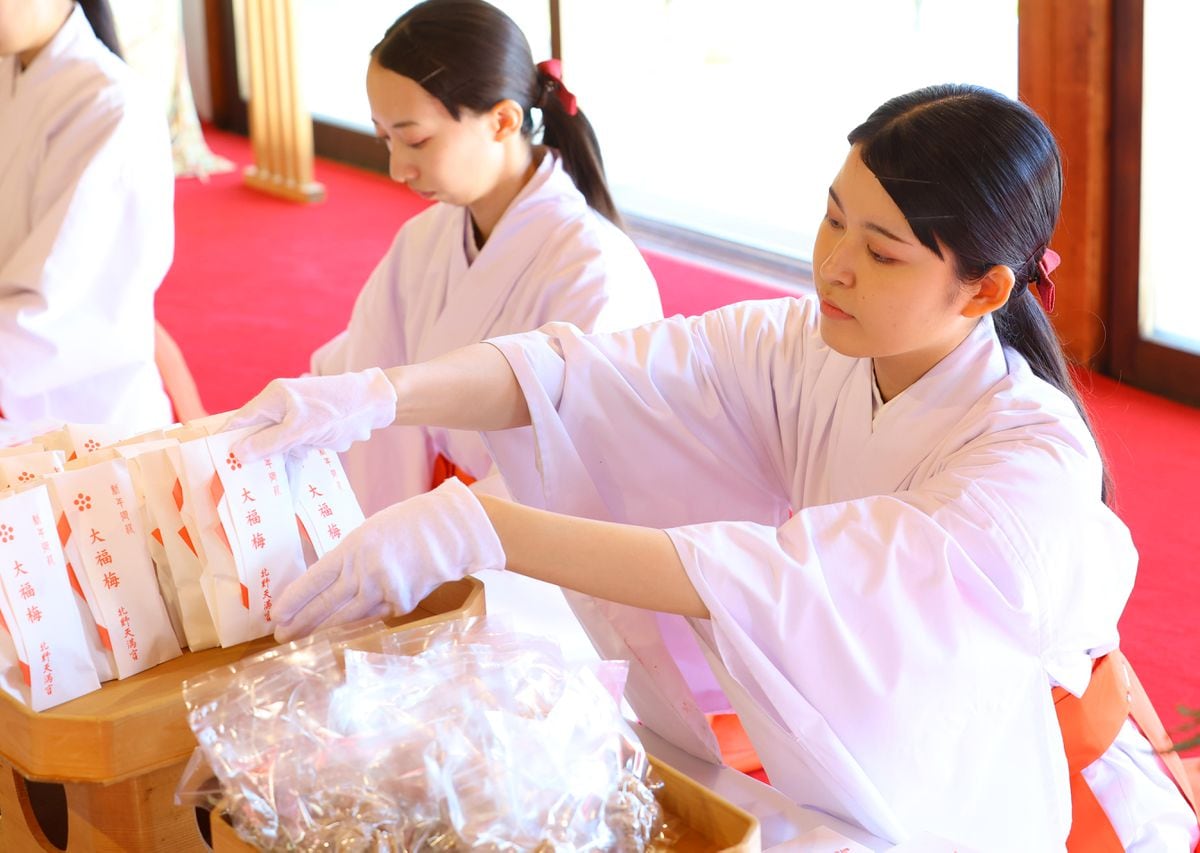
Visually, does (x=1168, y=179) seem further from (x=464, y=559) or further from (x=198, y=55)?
(x=198, y=55)

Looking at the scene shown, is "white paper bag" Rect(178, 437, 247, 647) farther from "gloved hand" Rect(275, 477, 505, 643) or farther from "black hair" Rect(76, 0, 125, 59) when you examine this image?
"black hair" Rect(76, 0, 125, 59)

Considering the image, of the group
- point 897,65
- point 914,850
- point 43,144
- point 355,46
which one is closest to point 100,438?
point 914,850

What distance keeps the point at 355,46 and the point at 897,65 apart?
105 inches

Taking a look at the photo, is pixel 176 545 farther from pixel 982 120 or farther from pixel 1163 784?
pixel 1163 784

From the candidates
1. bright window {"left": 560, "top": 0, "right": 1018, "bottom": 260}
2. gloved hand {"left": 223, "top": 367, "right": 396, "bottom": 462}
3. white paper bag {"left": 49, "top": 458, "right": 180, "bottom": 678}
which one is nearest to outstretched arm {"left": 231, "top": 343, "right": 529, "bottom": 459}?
gloved hand {"left": 223, "top": 367, "right": 396, "bottom": 462}

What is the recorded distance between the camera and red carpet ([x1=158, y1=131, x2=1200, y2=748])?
8.78 feet

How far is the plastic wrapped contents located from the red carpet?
1.22m

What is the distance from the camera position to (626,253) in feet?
7.29

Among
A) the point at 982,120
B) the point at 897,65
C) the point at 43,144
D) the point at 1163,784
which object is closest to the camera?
the point at 982,120

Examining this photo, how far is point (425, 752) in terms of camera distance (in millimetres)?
907

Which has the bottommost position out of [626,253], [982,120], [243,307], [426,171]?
[243,307]

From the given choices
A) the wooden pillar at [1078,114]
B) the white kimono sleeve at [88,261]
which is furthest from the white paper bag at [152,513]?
the wooden pillar at [1078,114]

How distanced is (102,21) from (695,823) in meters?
2.02

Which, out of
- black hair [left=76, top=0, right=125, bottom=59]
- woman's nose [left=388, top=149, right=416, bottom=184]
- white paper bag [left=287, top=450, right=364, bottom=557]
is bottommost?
white paper bag [left=287, top=450, right=364, bottom=557]
